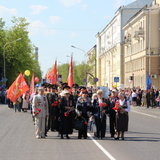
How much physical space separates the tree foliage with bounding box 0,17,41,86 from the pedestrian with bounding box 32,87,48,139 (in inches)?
2651

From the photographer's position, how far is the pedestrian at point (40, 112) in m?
18.5

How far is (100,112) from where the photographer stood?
60.1 feet

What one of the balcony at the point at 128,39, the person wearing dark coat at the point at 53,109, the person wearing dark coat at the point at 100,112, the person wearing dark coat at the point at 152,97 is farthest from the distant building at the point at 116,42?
the person wearing dark coat at the point at 100,112

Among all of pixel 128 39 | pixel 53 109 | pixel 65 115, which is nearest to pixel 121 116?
pixel 65 115

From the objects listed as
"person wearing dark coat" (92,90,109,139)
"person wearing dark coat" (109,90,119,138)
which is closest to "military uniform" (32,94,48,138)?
"person wearing dark coat" (92,90,109,139)

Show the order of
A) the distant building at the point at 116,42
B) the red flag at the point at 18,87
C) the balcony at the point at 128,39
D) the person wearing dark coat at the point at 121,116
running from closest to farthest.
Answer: the person wearing dark coat at the point at 121,116, the red flag at the point at 18,87, the balcony at the point at 128,39, the distant building at the point at 116,42

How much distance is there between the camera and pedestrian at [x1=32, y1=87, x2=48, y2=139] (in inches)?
727

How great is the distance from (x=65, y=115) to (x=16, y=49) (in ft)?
225

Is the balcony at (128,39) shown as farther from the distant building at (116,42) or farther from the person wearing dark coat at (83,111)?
the person wearing dark coat at (83,111)

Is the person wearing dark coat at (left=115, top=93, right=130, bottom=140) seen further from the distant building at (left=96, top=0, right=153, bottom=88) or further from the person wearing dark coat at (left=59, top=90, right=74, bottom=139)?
the distant building at (left=96, top=0, right=153, bottom=88)

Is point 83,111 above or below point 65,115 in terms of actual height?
above

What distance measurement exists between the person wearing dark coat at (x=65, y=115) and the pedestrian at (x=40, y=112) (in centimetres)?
58

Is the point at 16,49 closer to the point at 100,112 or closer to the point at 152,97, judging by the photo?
the point at 152,97

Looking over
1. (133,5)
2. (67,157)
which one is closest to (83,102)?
(67,157)
